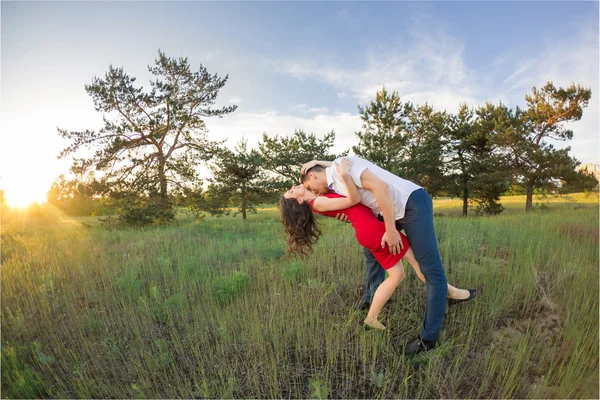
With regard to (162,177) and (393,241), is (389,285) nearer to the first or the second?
(393,241)

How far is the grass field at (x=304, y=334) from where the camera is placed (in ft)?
8.63

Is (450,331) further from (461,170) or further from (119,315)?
(461,170)

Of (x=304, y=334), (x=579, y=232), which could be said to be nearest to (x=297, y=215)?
(x=304, y=334)

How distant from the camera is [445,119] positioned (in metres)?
22.5

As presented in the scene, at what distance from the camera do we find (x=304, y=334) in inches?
125

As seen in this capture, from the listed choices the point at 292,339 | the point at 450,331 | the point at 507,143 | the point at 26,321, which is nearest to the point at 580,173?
the point at 507,143

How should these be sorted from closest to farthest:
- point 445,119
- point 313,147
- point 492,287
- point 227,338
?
point 227,338 → point 492,287 → point 313,147 → point 445,119

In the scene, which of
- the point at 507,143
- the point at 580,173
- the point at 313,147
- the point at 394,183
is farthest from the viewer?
the point at 313,147

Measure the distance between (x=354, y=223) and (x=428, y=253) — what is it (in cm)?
69

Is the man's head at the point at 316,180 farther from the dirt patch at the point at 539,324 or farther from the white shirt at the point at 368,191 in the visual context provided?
the dirt patch at the point at 539,324

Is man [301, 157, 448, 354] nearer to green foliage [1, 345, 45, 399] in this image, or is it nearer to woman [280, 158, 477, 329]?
woman [280, 158, 477, 329]

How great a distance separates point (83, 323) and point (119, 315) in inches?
17.0

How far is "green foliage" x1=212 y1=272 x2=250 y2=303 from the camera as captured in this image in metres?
4.44

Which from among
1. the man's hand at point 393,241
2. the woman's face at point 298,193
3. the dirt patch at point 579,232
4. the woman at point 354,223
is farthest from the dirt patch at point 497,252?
the woman's face at point 298,193
